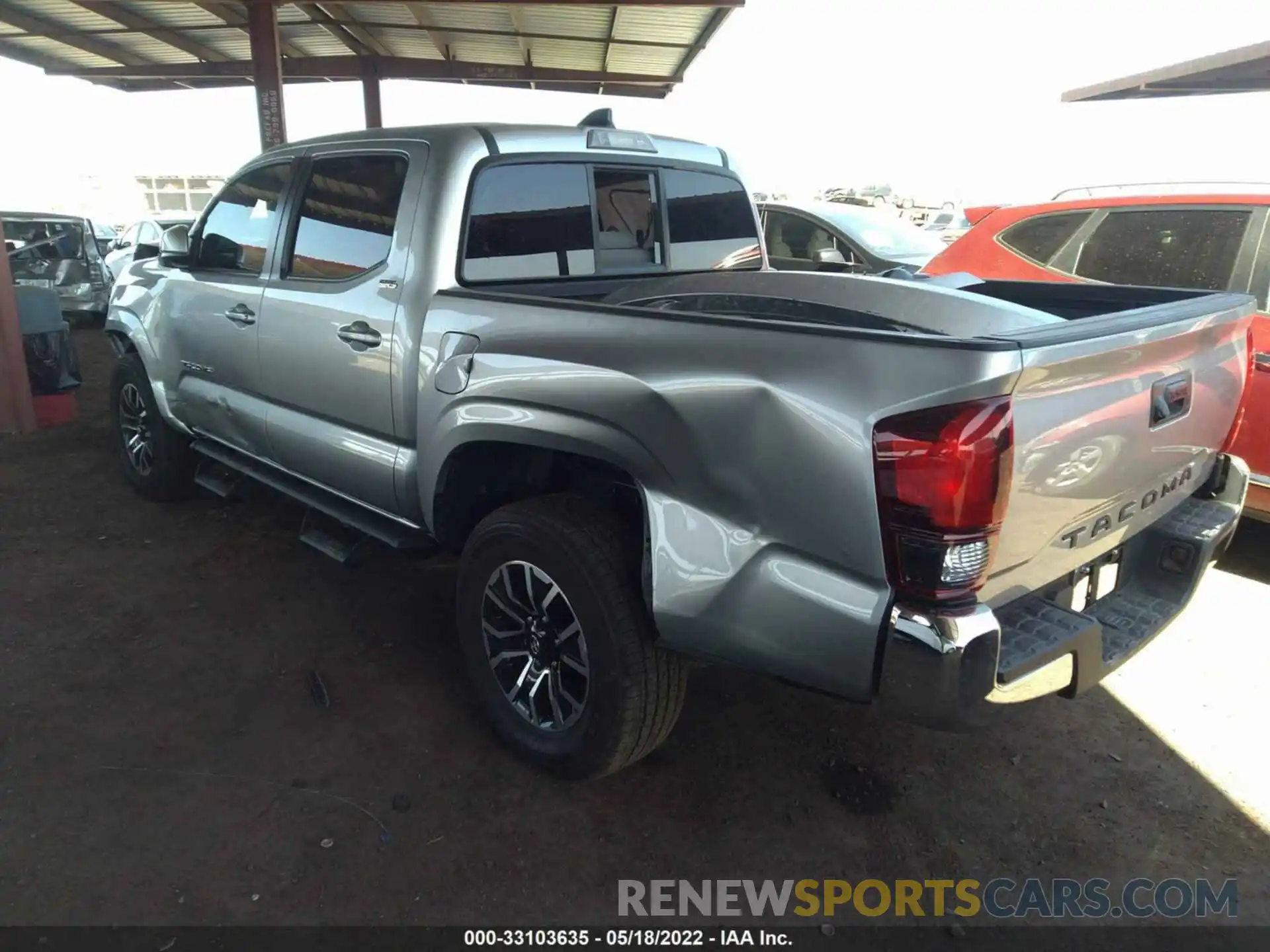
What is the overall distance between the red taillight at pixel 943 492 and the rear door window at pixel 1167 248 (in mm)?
3520

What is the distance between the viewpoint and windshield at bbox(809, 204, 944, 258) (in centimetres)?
762

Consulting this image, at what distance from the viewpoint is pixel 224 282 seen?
3.93 m

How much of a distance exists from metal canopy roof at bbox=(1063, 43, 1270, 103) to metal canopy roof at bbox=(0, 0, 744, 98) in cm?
684

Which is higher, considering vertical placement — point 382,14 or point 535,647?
point 382,14

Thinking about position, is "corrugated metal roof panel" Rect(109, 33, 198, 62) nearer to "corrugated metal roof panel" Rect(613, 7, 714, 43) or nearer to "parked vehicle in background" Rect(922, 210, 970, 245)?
"corrugated metal roof panel" Rect(613, 7, 714, 43)

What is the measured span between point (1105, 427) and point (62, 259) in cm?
1268

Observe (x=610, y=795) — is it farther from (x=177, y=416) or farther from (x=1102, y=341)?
(x=177, y=416)

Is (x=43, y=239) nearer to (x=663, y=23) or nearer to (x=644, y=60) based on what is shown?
(x=663, y=23)

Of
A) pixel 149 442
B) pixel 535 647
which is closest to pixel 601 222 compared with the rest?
pixel 535 647


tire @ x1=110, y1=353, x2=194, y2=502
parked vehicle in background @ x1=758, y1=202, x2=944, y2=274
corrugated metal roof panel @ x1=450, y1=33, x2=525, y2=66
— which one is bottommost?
tire @ x1=110, y1=353, x2=194, y2=502

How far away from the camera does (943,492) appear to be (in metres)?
1.74

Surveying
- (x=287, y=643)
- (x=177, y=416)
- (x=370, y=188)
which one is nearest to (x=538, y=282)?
(x=370, y=188)

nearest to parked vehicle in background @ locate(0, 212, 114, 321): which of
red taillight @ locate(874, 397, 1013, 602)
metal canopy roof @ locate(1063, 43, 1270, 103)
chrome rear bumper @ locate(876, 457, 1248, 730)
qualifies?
red taillight @ locate(874, 397, 1013, 602)

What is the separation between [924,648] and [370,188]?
8.25 feet
